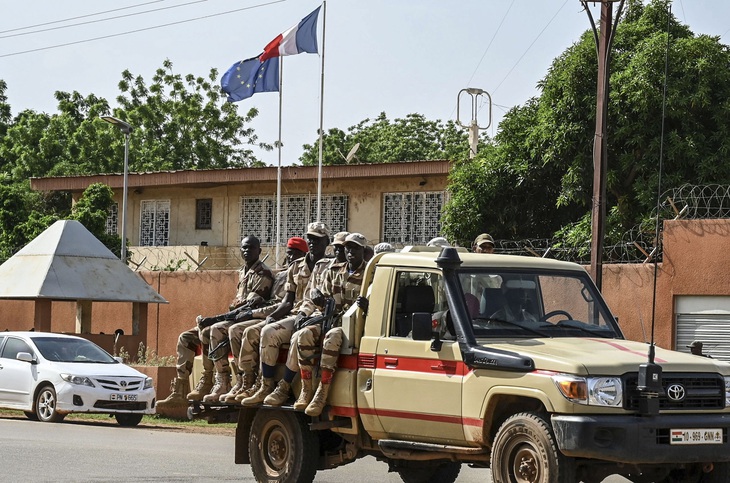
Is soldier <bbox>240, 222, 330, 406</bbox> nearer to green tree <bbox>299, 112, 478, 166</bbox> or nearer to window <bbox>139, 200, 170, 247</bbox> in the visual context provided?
window <bbox>139, 200, 170, 247</bbox>

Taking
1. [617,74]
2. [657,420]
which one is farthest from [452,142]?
[657,420]

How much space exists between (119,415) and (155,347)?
10503 mm

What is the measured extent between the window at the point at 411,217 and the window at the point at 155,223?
7.21 meters

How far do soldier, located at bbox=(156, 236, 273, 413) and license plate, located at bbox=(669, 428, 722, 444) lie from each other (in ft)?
15.6

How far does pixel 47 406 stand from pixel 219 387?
370 inches

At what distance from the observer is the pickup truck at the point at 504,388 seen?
863cm

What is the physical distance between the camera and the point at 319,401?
10250 mm

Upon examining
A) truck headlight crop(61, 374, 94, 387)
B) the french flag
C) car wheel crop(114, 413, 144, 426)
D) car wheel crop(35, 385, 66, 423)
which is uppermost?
the french flag

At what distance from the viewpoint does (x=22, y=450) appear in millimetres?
14094

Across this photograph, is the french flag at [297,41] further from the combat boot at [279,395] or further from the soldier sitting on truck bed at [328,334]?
the combat boot at [279,395]

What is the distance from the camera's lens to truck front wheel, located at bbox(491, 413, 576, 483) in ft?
28.5

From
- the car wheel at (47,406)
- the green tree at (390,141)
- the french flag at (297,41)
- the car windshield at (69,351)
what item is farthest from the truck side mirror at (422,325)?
the green tree at (390,141)

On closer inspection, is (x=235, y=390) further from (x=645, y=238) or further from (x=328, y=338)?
(x=645, y=238)

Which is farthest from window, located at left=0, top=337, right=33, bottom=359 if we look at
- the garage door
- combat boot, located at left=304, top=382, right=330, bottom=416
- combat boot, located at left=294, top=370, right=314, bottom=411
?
combat boot, located at left=304, top=382, right=330, bottom=416
